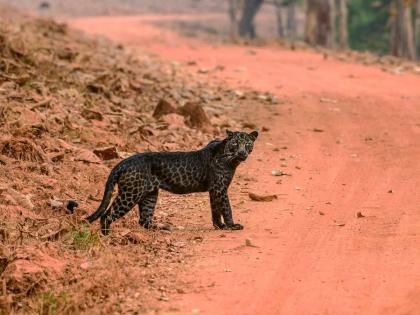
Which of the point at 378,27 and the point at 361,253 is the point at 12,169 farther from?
the point at 378,27

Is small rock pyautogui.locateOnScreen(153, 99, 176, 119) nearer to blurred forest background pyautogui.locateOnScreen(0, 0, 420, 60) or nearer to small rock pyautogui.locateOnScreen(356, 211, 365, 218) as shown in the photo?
small rock pyautogui.locateOnScreen(356, 211, 365, 218)

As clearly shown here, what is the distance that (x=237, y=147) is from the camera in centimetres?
1048

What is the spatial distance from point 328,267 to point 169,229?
6.79ft

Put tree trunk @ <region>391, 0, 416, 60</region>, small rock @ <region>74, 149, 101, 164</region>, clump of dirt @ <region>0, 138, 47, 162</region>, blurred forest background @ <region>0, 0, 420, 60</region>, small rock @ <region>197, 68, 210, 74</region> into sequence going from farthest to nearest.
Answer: tree trunk @ <region>391, 0, 416, 60</region> → blurred forest background @ <region>0, 0, 420, 60</region> → small rock @ <region>197, 68, 210, 74</region> → small rock @ <region>74, 149, 101, 164</region> → clump of dirt @ <region>0, 138, 47, 162</region>

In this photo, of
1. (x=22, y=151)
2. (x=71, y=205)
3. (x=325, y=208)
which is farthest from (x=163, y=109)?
(x=71, y=205)

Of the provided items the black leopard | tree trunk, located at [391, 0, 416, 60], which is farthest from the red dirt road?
tree trunk, located at [391, 0, 416, 60]

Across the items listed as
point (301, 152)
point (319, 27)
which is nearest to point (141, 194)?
point (301, 152)

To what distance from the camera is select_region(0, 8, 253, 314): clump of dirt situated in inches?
340

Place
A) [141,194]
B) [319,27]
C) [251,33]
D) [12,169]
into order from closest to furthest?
[141,194] < [12,169] < [319,27] < [251,33]

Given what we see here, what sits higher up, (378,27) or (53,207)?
(53,207)

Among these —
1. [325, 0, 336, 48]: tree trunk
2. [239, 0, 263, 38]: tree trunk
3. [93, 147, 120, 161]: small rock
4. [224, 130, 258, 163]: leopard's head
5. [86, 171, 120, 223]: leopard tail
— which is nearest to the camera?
[86, 171, 120, 223]: leopard tail

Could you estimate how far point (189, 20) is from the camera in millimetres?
52562

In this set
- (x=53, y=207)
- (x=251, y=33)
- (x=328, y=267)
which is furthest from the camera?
(x=251, y=33)

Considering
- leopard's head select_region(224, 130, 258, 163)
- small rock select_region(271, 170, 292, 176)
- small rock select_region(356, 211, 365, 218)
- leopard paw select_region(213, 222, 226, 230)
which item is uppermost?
leopard's head select_region(224, 130, 258, 163)
